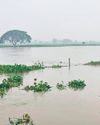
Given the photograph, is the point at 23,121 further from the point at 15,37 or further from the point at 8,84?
the point at 15,37

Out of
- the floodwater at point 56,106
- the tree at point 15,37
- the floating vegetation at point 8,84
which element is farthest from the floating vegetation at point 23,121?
the tree at point 15,37

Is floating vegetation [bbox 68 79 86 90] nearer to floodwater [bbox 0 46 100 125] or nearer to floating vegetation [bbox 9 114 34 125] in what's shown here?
floodwater [bbox 0 46 100 125]

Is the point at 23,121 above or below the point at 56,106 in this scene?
above

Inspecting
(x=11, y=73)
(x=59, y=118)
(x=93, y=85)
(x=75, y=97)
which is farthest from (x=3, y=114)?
(x=11, y=73)

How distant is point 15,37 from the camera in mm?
158750

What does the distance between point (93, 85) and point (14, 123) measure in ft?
41.1

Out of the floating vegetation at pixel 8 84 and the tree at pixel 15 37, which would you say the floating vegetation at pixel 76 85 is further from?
the tree at pixel 15 37

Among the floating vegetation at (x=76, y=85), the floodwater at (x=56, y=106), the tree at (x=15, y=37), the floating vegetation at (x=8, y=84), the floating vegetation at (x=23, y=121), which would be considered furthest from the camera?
the tree at (x=15, y=37)

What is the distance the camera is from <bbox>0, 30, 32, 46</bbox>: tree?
15825cm

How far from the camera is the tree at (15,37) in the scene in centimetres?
15825

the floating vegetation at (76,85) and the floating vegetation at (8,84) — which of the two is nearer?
the floating vegetation at (8,84)

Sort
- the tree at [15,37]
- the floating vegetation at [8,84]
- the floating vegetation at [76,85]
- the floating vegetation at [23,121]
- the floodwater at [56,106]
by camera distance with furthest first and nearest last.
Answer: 1. the tree at [15,37]
2. the floating vegetation at [76,85]
3. the floating vegetation at [8,84]
4. the floodwater at [56,106]
5. the floating vegetation at [23,121]

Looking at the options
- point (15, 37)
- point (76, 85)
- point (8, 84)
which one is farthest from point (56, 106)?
point (15, 37)

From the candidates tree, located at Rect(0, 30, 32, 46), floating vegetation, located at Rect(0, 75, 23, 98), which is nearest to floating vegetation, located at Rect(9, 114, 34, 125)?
floating vegetation, located at Rect(0, 75, 23, 98)
